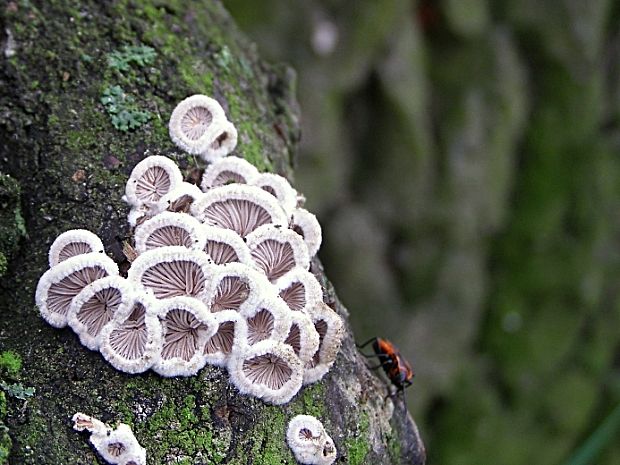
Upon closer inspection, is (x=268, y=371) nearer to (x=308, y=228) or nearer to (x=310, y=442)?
(x=310, y=442)

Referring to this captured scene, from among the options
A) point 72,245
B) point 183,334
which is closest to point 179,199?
point 72,245

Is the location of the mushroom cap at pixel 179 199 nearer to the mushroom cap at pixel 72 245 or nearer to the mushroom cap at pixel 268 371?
the mushroom cap at pixel 72 245

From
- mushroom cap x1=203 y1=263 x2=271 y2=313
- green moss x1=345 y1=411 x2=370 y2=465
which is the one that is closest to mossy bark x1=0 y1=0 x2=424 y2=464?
green moss x1=345 y1=411 x2=370 y2=465

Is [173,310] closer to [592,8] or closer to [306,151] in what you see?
[306,151]

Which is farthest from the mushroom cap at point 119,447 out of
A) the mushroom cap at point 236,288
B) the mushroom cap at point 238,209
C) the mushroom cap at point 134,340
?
the mushroom cap at point 238,209

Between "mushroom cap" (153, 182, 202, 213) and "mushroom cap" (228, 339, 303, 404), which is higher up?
"mushroom cap" (153, 182, 202, 213)

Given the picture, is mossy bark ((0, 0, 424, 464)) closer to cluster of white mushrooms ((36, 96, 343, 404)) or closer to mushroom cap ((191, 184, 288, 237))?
cluster of white mushrooms ((36, 96, 343, 404))

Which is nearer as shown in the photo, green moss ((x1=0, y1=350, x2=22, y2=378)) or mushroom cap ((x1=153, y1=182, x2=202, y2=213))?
green moss ((x1=0, y1=350, x2=22, y2=378))
